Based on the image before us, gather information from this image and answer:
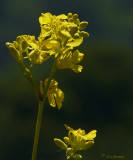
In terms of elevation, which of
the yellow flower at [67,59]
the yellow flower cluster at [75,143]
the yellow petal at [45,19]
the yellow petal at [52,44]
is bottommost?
the yellow flower cluster at [75,143]

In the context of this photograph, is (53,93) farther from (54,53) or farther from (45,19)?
(45,19)

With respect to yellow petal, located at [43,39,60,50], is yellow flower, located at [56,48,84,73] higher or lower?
lower

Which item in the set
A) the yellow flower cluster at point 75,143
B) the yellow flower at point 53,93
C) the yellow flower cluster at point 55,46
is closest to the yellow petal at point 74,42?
the yellow flower cluster at point 55,46

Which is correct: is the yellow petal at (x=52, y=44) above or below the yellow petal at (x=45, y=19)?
below

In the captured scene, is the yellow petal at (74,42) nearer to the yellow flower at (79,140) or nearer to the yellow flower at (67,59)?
the yellow flower at (67,59)

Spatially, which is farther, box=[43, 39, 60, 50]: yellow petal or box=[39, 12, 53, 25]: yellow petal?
box=[39, 12, 53, 25]: yellow petal

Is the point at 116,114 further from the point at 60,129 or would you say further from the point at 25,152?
the point at 25,152

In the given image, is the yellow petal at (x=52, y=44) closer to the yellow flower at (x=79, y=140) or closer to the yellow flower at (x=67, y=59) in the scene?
the yellow flower at (x=67, y=59)

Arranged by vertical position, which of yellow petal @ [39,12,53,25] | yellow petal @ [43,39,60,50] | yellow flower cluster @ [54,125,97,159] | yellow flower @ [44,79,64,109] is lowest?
yellow flower cluster @ [54,125,97,159]

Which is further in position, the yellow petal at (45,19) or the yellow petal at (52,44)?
the yellow petal at (45,19)

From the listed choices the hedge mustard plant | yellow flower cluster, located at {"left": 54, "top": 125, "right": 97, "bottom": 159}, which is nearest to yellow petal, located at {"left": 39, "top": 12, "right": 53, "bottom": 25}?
the hedge mustard plant

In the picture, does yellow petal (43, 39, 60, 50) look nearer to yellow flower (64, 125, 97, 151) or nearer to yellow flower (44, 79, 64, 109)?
yellow flower (44, 79, 64, 109)
